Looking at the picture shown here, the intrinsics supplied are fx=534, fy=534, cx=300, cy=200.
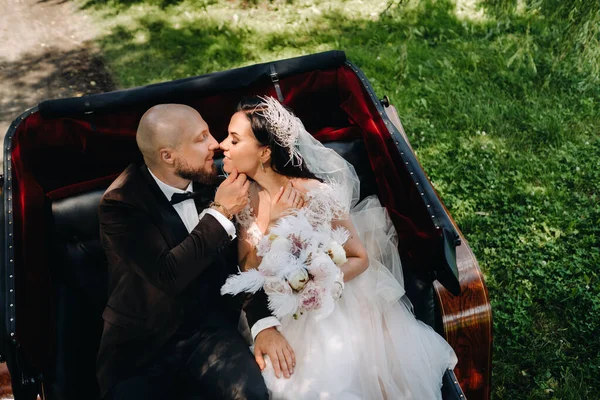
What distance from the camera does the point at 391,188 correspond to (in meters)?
2.80

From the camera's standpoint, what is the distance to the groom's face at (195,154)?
7.95 feet

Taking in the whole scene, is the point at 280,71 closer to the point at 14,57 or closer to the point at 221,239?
the point at 221,239

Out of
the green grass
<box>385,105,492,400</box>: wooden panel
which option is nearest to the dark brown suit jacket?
<box>385,105,492,400</box>: wooden panel

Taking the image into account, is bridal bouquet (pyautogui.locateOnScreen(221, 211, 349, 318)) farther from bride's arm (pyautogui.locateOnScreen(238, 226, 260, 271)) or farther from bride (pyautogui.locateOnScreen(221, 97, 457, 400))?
bride's arm (pyautogui.locateOnScreen(238, 226, 260, 271))

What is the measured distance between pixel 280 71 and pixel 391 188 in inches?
34.6

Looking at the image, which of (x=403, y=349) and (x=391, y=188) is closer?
(x=403, y=349)

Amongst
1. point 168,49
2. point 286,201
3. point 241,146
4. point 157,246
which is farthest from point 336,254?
point 168,49

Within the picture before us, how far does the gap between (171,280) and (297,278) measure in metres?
0.55

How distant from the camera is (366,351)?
2.31 metres

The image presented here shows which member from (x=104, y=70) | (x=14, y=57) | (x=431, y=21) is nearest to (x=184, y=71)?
(x=104, y=70)

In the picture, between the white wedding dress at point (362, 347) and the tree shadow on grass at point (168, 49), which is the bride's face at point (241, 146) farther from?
the tree shadow on grass at point (168, 49)

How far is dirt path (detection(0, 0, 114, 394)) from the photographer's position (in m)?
5.16

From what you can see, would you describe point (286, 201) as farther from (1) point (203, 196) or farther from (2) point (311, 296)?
(2) point (311, 296)

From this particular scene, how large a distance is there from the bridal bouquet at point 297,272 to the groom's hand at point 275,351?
154 millimetres
